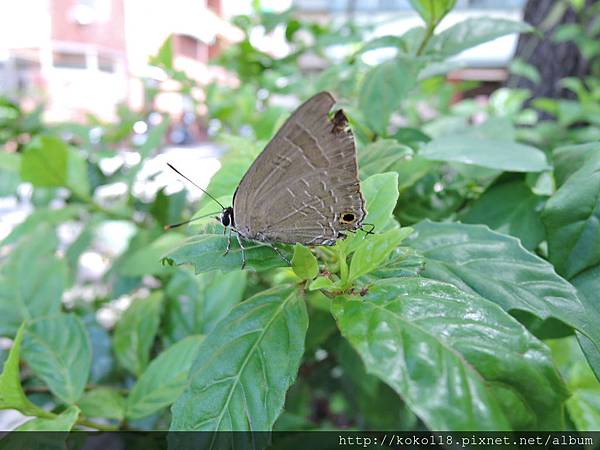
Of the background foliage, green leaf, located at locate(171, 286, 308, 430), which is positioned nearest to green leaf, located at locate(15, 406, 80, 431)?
the background foliage

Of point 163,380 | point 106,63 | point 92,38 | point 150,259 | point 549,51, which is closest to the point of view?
point 163,380

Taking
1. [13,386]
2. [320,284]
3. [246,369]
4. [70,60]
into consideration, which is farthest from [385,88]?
[70,60]

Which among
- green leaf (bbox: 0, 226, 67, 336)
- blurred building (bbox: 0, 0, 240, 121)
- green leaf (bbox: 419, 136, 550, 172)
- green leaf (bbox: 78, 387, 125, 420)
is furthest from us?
blurred building (bbox: 0, 0, 240, 121)

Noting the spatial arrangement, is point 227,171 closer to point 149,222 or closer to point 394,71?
point 394,71

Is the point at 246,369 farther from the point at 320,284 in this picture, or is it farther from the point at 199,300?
the point at 199,300

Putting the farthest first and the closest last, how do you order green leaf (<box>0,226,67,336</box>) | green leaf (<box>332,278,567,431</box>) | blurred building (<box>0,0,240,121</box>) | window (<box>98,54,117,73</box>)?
window (<box>98,54,117,73</box>) < blurred building (<box>0,0,240,121</box>) < green leaf (<box>0,226,67,336</box>) < green leaf (<box>332,278,567,431</box>)

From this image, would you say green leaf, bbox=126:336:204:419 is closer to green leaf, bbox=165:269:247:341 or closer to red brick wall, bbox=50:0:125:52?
green leaf, bbox=165:269:247:341
